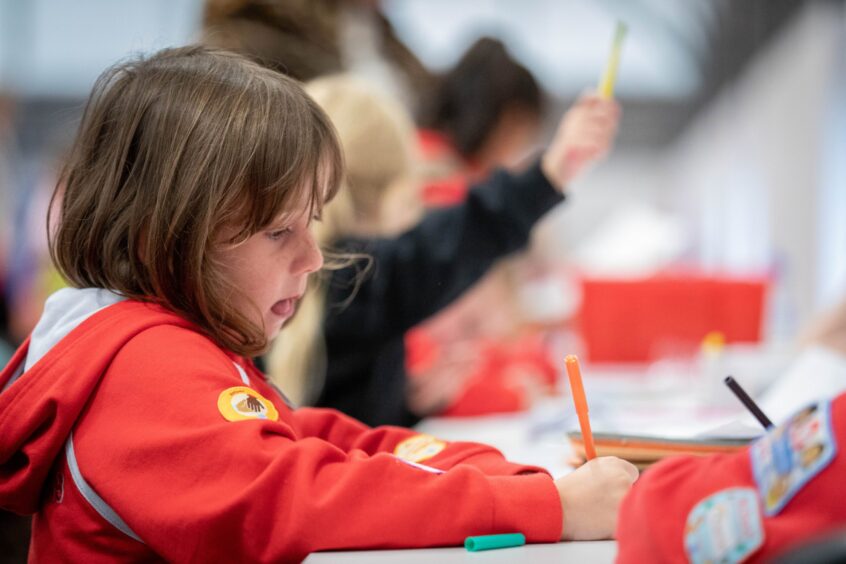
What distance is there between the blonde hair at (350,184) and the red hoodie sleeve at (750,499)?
86 cm

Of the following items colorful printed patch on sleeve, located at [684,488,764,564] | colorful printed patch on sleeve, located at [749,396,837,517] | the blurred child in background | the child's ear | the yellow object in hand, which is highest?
the yellow object in hand

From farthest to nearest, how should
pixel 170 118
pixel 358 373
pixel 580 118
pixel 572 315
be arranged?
pixel 572 315 < pixel 358 373 < pixel 580 118 < pixel 170 118

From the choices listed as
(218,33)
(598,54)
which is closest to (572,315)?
(218,33)

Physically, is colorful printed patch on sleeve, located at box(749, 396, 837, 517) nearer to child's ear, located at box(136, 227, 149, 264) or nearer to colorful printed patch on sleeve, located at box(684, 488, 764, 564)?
colorful printed patch on sleeve, located at box(684, 488, 764, 564)

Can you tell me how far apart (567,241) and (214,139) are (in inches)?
287

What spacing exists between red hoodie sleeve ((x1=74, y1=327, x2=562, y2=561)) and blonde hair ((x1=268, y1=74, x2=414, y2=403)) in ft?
2.23

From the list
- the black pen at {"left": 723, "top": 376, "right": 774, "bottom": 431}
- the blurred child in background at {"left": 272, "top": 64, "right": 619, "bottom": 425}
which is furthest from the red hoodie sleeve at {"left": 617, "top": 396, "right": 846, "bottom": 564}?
the blurred child in background at {"left": 272, "top": 64, "right": 619, "bottom": 425}

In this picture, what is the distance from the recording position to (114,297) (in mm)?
792

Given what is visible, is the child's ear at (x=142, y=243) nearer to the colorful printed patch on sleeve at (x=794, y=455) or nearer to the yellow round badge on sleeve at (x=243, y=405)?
the yellow round badge on sleeve at (x=243, y=405)

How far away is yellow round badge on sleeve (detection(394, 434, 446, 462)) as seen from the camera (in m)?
0.83

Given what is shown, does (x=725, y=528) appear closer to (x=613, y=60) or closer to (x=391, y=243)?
(x=613, y=60)

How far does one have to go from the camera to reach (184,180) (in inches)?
30.2

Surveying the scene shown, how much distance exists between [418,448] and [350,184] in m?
0.75

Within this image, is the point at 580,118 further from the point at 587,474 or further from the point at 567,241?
the point at 567,241
